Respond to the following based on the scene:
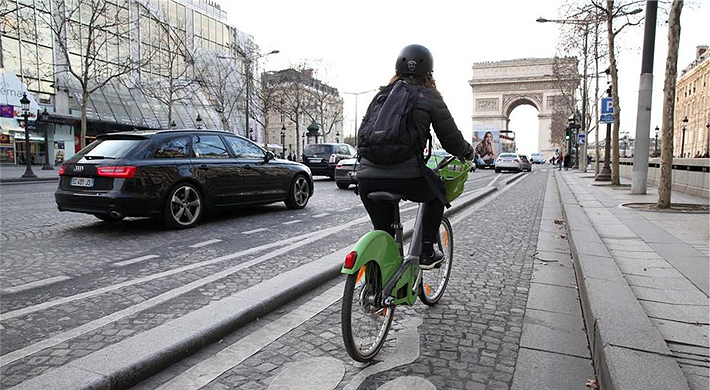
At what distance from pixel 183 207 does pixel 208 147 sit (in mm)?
1154

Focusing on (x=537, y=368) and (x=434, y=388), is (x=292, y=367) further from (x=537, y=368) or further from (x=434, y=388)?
(x=537, y=368)

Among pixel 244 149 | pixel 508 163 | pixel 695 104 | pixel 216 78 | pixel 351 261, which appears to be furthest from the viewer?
pixel 695 104

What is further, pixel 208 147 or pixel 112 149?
pixel 208 147

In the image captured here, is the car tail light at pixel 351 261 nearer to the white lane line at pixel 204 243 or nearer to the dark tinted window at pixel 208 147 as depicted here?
the white lane line at pixel 204 243

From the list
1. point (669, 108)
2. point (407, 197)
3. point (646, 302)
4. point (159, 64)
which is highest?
point (159, 64)

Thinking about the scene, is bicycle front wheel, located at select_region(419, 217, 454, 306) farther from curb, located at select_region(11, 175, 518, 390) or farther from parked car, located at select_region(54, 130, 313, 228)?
parked car, located at select_region(54, 130, 313, 228)

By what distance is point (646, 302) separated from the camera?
3486 mm

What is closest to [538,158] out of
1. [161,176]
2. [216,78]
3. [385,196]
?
[216,78]

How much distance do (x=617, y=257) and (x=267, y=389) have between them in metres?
3.99

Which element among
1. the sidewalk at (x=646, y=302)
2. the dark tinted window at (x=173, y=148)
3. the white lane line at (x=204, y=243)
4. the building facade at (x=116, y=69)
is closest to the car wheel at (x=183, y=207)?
the dark tinted window at (x=173, y=148)

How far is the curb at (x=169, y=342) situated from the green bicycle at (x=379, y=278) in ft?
3.26

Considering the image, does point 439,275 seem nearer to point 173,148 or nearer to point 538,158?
Answer: point 173,148

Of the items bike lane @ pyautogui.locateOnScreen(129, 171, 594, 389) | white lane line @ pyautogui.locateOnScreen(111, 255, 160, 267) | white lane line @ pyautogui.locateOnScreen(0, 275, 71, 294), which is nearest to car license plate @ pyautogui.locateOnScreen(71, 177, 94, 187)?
white lane line @ pyautogui.locateOnScreen(111, 255, 160, 267)

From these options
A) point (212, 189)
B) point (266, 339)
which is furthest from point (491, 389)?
point (212, 189)
